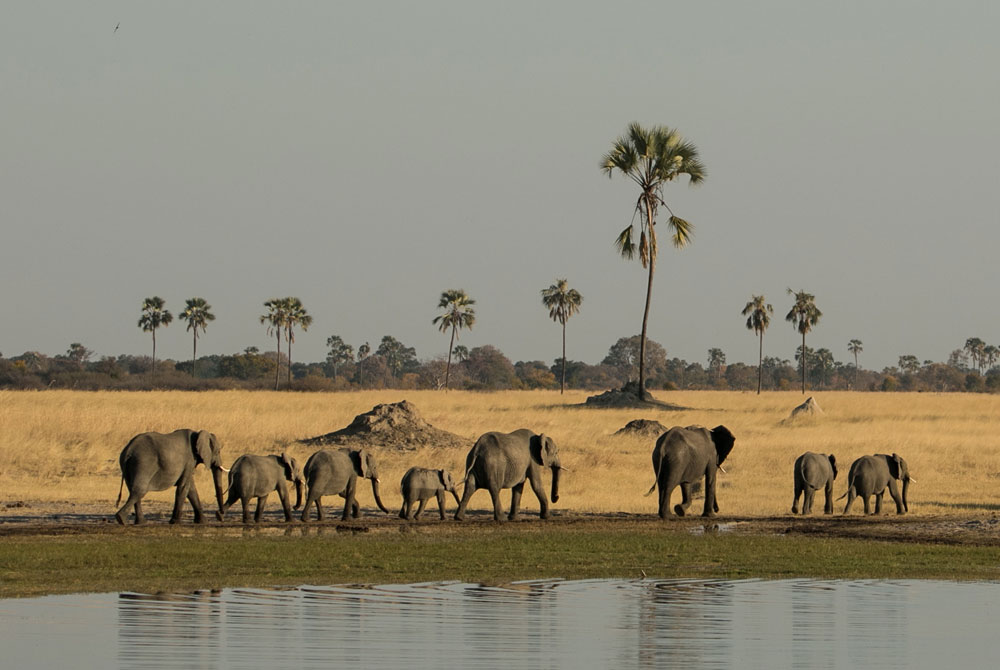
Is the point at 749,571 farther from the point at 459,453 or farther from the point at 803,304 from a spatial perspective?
the point at 803,304

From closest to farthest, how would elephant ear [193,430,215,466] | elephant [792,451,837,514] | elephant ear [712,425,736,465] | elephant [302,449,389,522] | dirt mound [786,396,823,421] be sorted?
elephant ear [193,430,215,466] < elephant [302,449,389,522] < elephant [792,451,837,514] < elephant ear [712,425,736,465] < dirt mound [786,396,823,421]

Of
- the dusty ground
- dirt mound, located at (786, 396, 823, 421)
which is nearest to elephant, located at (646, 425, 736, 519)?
the dusty ground

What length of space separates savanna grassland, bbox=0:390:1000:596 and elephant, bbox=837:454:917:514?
0.52 metres

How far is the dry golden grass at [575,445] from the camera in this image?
33844 mm

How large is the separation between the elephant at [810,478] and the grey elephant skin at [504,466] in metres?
5.07

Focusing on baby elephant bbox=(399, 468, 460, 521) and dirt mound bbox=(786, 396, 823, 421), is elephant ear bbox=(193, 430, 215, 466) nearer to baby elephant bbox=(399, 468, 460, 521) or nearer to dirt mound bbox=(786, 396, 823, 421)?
baby elephant bbox=(399, 468, 460, 521)

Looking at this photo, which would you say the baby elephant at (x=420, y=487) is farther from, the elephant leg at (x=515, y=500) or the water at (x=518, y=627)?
the water at (x=518, y=627)

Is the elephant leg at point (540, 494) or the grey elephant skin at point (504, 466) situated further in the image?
the elephant leg at point (540, 494)

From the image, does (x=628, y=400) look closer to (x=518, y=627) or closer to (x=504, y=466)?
(x=504, y=466)

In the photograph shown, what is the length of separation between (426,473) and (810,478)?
759cm

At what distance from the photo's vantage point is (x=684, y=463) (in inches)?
1144

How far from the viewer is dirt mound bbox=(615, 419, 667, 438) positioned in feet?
156

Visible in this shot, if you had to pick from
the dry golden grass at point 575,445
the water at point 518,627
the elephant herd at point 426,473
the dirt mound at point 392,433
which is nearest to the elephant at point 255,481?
the elephant herd at point 426,473

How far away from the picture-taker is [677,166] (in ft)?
225
